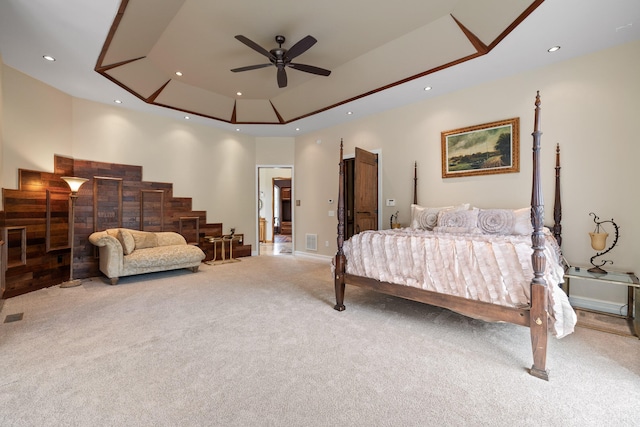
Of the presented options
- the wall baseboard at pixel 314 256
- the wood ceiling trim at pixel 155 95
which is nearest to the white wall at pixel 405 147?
the wall baseboard at pixel 314 256

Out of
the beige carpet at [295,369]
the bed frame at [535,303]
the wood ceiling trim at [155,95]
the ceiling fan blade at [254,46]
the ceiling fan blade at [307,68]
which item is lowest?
the beige carpet at [295,369]

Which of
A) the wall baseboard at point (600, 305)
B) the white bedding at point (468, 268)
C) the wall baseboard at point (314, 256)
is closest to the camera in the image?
the white bedding at point (468, 268)

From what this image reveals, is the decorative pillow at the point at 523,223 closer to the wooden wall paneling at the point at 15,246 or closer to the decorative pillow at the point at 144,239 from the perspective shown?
the decorative pillow at the point at 144,239

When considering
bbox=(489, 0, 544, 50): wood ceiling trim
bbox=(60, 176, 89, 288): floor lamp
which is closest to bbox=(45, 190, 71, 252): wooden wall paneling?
bbox=(60, 176, 89, 288): floor lamp

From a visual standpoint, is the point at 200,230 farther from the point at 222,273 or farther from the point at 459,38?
the point at 459,38

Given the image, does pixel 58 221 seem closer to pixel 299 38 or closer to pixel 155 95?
pixel 155 95

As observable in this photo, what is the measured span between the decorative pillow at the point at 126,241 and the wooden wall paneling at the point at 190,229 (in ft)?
3.97

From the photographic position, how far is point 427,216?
409 cm

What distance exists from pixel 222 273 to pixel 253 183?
2.66m

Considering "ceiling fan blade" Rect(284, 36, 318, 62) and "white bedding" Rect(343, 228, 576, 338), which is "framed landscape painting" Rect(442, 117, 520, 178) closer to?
"white bedding" Rect(343, 228, 576, 338)

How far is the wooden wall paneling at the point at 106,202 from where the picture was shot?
473 centimetres

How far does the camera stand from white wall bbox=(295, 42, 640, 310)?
3.07m

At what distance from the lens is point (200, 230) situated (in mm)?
6000

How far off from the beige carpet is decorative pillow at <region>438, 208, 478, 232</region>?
3.96 ft
